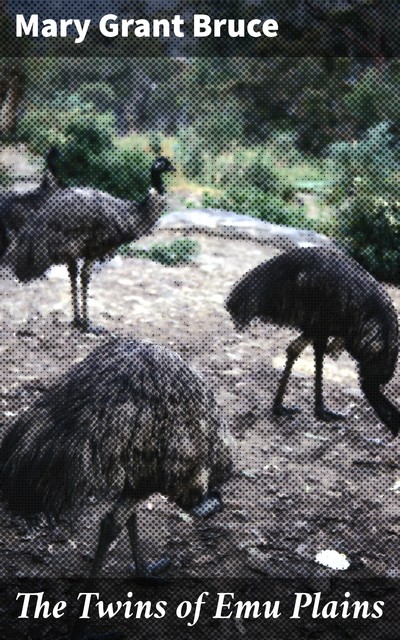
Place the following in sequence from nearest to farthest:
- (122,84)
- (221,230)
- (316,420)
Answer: (316,420) → (221,230) → (122,84)

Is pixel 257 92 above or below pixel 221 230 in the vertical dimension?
above

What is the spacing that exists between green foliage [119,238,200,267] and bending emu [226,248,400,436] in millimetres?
3229

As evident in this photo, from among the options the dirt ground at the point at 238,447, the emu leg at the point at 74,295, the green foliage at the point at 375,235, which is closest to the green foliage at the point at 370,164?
the green foliage at the point at 375,235

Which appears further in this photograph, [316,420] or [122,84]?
[122,84]

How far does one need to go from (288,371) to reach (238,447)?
0.59m

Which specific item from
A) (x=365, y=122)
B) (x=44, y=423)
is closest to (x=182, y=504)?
(x=44, y=423)

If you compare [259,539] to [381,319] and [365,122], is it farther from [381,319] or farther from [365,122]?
[365,122]

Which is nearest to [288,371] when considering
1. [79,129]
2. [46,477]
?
[46,477]

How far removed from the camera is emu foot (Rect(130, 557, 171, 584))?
3312 mm

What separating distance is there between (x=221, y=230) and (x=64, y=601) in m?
6.23

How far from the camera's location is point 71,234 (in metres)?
5.92

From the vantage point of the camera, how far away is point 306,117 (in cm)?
1426

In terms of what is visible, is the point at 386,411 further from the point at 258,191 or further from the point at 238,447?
the point at 258,191

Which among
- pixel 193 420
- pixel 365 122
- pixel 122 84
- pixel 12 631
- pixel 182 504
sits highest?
pixel 122 84
